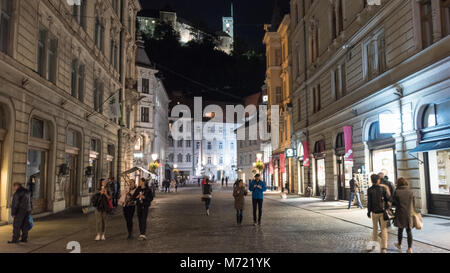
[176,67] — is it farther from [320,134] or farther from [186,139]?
[320,134]

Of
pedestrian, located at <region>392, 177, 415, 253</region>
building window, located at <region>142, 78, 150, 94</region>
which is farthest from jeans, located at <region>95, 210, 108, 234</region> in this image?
building window, located at <region>142, 78, 150, 94</region>

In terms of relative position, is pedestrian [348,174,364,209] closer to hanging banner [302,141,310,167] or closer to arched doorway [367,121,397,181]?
arched doorway [367,121,397,181]

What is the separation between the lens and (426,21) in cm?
1534

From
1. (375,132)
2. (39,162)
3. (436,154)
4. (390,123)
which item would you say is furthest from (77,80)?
(436,154)

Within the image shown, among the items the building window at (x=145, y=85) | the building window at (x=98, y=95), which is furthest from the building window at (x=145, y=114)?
the building window at (x=98, y=95)

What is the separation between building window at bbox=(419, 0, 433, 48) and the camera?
15094 millimetres

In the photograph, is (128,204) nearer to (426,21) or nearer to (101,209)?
(101,209)

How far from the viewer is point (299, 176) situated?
35.7 meters

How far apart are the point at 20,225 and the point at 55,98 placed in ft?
32.2

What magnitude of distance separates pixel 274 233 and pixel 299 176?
24315 millimetres

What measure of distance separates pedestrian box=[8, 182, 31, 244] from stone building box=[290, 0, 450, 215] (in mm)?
13303

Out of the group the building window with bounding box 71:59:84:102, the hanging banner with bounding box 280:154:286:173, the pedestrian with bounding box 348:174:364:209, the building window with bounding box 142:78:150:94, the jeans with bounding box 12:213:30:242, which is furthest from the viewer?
the building window with bounding box 142:78:150:94

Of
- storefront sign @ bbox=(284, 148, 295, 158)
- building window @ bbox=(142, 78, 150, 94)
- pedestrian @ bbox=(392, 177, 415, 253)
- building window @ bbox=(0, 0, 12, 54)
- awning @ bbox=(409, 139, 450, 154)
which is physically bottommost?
pedestrian @ bbox=(392, 177, 415, 253)
